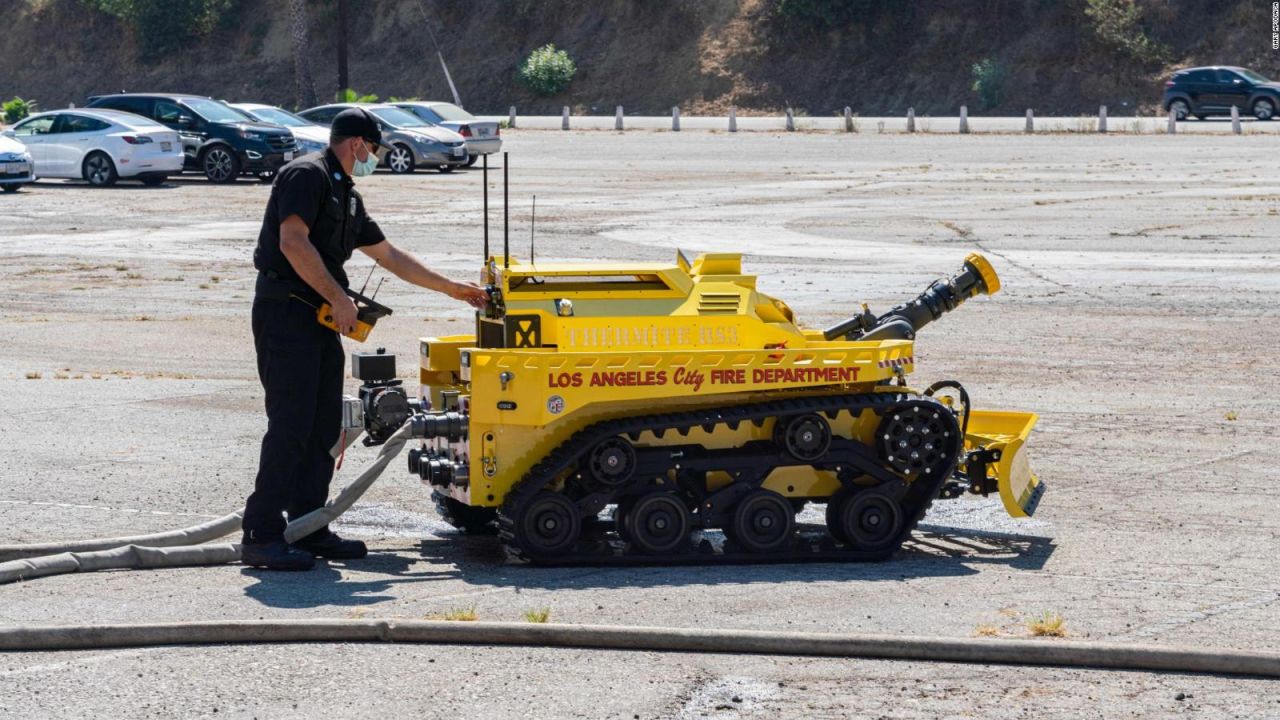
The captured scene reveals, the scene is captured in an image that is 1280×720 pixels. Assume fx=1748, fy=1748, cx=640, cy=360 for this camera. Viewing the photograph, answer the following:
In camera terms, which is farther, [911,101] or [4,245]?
[911,101]

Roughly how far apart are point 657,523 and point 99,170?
90.5 feet

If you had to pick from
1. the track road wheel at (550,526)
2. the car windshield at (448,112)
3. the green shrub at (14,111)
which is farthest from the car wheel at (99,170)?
the track road wheel at (550,526)

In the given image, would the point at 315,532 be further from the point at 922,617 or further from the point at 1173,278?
the point at 1173,278

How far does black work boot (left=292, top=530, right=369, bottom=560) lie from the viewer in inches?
315

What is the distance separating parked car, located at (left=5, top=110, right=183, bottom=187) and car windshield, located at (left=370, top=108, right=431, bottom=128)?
519 cm

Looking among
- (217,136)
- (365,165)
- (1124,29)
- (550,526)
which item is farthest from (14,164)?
(1124,29)

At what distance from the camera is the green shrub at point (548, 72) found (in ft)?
Answer: 214

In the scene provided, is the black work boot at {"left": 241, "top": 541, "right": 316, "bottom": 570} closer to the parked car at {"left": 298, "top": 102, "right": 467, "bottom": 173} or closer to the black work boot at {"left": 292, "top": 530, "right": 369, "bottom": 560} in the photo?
the black work boot at {"left": 292, "top": 530, "right": 369, "bottom": 560}

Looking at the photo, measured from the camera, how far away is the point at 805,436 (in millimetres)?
7859

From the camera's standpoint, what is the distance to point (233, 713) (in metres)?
5.71

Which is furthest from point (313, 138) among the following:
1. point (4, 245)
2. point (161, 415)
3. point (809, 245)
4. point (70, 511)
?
point (70, 511)

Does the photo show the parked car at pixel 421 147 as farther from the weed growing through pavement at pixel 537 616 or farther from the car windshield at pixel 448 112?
the weed growing through pavement at pixel 537 616

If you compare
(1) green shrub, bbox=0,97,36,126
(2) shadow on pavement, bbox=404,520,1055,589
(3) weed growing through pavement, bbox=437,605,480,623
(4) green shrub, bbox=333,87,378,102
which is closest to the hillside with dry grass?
(4) green shrub, bbox=333,87,378,102

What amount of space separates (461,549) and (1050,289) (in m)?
11.9
